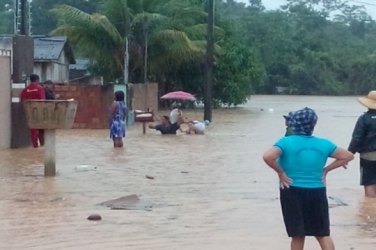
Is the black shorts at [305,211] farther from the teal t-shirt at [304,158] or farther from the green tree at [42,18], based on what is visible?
the green tree at [42,18]

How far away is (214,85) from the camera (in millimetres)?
51906

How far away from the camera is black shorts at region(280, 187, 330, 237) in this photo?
812 cm

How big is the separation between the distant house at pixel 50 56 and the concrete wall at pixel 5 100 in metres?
22.0

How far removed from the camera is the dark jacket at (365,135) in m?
12.6

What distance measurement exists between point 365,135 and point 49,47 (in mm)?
33703

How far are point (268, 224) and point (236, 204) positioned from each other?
66.8 inches

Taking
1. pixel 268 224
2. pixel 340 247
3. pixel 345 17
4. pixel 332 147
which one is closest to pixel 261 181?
pixel 268 224

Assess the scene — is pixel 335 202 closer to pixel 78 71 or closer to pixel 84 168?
pixel 84 168

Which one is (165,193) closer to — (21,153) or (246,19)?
(21,153)

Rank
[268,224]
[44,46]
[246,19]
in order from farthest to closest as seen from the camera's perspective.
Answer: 1. [246,19]
2. [44,46]
3. [268,224]

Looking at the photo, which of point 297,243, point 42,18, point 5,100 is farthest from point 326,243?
point 42,18

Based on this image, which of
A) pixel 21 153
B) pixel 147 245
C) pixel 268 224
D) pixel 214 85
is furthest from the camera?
pixel 214 85

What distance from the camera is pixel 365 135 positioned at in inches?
497

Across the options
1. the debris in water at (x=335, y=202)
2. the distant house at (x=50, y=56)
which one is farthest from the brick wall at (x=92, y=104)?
the debris in water at (x=335, y=202)
